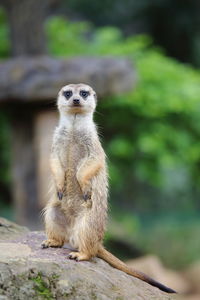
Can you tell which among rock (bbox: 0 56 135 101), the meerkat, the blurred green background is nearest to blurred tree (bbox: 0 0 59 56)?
the blurred green background

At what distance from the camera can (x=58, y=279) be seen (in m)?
3.64

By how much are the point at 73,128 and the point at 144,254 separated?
7653 millimetres

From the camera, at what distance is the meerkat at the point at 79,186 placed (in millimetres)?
4164

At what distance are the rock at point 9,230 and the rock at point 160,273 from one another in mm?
3487

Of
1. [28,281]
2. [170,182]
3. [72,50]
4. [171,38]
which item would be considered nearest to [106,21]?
[171,38]

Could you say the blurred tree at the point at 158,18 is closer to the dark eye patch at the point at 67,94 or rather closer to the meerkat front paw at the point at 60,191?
the dark eye patch at the point at 67,94

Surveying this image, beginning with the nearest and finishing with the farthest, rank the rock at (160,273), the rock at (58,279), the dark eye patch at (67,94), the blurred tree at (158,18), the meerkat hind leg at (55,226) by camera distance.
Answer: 1. the rock at (58,279)
2. the meerkat hind leg at (55,226)
3. the dark eye patch at (67,94)
4. the rock at (160,273)
5. the blurred tree at (158,18)

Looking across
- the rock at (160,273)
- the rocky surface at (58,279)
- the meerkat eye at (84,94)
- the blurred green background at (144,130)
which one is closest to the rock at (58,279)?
the rocky surface at (58,279)

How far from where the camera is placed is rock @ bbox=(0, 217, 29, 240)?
4.48 meters

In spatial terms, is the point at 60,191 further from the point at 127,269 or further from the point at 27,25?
the point at 27,25

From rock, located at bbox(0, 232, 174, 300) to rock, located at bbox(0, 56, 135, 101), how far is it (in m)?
5.12

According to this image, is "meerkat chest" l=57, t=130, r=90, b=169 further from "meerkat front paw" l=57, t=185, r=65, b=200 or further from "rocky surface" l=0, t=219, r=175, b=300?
"rocky surface" l=0, t=219, r=175, b=300

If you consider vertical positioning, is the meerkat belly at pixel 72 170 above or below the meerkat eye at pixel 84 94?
below

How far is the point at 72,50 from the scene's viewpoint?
12203 millimetres
